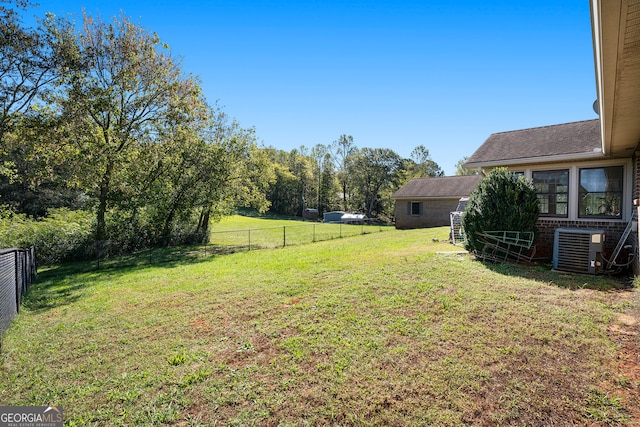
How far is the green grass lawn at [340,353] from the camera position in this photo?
2.84 meters

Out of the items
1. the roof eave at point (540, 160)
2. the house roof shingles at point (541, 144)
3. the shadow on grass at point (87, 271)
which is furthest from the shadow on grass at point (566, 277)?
the shadow on grass at point (87, 271)

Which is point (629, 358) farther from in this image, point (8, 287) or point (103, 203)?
point (103, 203)

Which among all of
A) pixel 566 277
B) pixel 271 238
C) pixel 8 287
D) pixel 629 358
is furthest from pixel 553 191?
pixel 271 238

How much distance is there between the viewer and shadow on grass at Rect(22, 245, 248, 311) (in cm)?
722

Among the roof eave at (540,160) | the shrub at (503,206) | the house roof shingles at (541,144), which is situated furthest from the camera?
the house roof shingles at (541,144)

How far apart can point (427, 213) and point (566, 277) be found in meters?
18.3

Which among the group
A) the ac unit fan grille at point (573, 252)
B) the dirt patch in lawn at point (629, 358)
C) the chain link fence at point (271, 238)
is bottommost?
the chain link fence at point (271, 238)

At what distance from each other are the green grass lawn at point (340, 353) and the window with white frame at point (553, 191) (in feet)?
9.62

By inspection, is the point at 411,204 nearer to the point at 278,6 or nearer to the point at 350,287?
the point at 278,6

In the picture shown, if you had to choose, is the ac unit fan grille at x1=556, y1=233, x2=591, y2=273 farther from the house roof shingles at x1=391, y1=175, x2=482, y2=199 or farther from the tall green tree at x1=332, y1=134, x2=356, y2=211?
the tall green tree at x1=332, y1=134, x2=356, y2=211

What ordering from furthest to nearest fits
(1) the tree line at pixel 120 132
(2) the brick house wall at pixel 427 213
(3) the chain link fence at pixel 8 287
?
(2) the brick house wall at pixel 427 213 → (1) the tree line at pixel 120 132 → (3) the chain link fence at pixel 8 287

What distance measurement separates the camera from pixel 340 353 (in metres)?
3.75

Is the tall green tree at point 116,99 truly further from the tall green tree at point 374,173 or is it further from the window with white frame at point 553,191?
the tall green tree at point 374,173

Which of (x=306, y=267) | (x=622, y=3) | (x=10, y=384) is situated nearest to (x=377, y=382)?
(x=622, y=3)
